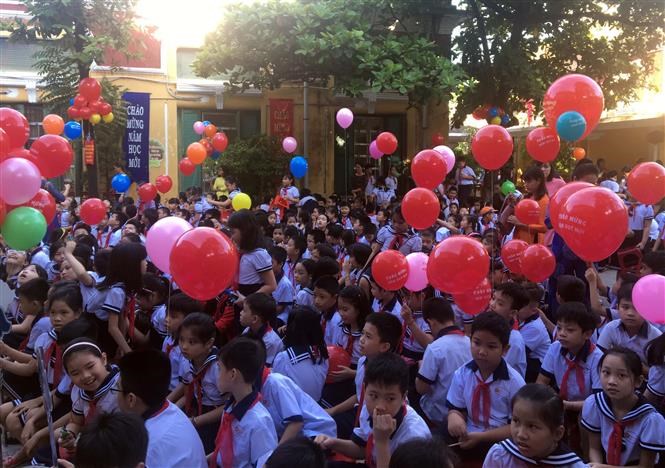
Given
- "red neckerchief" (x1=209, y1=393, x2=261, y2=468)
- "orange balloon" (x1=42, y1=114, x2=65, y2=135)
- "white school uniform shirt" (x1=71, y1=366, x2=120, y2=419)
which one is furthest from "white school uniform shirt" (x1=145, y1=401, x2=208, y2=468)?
"orange balloon" (x1=42, y1=114, x2=65, y2=135)

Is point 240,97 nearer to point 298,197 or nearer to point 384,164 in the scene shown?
point 384,164

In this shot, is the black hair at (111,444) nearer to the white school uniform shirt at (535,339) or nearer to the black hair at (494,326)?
the black hair at (494,326)

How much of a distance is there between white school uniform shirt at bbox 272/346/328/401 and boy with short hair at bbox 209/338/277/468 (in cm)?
68

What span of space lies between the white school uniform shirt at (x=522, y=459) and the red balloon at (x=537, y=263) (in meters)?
2.36

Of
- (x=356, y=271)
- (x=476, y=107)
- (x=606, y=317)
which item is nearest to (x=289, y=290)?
(x=356, y=271)

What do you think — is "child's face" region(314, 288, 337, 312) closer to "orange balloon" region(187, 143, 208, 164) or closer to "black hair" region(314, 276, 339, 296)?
"black hair" region(314, 276, 339, 296)

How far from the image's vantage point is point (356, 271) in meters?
5.52

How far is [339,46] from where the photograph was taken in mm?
10445

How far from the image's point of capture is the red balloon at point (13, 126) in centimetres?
419

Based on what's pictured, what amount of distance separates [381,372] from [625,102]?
11.9 m

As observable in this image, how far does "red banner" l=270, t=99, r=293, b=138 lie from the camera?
1530cm

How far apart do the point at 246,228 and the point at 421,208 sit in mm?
1419

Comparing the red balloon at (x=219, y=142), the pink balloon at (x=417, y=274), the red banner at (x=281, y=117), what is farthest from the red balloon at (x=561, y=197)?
the red banner at (x=281, y=117)

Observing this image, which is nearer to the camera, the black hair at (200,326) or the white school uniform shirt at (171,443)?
the white school uniform shirt at (171,443)
